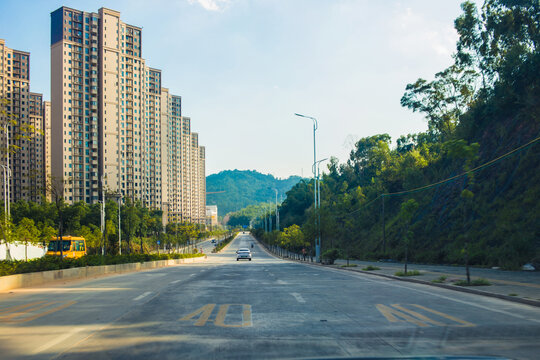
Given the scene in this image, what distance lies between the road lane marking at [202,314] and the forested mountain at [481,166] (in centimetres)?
1131

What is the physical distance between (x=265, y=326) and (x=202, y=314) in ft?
7.00

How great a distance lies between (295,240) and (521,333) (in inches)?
2577

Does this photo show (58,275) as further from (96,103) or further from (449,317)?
(96,103)

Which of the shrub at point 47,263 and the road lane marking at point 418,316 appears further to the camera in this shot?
the shrub at point 47,263

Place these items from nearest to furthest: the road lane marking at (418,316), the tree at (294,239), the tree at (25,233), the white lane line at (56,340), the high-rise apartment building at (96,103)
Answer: the white lane line at (56,340), the road lane marking at (418,316), the tree at (25,233), the tree at (294,239), the high-rise apartment building at (96,103)

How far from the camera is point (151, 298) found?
45.2 feet

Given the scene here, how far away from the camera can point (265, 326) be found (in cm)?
880

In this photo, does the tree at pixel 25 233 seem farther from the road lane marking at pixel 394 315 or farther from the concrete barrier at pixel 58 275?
the road lane marking at pixel 394 315

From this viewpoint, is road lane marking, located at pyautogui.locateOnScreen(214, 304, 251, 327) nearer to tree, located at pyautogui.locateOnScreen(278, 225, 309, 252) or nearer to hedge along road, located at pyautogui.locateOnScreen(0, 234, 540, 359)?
hedge along road, located at pyautogui.locateOnScreen(0, 234, 540, 359)

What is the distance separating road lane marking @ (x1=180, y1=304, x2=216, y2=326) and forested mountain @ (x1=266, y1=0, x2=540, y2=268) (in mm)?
11312

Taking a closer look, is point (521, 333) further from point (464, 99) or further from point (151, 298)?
point (464, 99)

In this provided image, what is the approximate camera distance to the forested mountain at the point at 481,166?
101ft

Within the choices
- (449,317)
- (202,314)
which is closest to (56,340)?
(202,314)

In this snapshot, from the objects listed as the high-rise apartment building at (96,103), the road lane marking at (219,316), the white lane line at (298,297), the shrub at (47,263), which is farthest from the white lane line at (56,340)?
the high-rise apartment building at (96,103)
